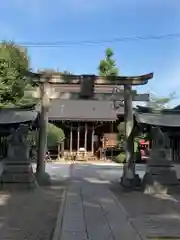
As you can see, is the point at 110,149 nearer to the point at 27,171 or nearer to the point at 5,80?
the point at 5,80

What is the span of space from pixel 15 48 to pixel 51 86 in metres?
24.4

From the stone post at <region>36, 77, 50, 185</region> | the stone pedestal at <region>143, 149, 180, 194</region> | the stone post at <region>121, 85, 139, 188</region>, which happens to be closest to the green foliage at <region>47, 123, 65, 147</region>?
the stone post at <region>36, 77, 50, 185</region>

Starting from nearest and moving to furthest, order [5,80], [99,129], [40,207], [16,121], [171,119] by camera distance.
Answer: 1. [40,207]
2. [16,121]
3. [171,119]
4. [5,80]
5. [99,129]

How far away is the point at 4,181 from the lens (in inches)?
641

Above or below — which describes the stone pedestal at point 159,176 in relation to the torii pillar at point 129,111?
below

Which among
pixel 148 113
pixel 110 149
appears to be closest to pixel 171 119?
pixel 148 113

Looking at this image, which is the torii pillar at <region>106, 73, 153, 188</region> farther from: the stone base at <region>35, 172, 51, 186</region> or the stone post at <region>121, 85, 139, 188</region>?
the stone base at <region>35, 172, 51, 186</region>

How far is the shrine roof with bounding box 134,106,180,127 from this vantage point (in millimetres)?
18109

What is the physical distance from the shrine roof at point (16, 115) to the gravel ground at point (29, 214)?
288 cm

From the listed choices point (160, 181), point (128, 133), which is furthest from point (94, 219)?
point (128, 133)

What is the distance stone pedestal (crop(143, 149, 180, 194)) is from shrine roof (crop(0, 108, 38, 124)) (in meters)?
4.97

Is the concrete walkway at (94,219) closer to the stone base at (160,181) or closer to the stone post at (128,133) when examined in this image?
the stone base at (160,181)

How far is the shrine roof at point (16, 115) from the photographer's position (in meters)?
17.6

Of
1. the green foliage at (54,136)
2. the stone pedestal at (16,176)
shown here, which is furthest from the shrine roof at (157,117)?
the green foliage at (54,136)
